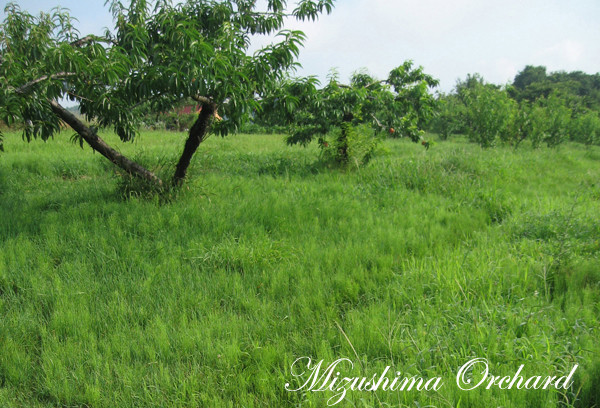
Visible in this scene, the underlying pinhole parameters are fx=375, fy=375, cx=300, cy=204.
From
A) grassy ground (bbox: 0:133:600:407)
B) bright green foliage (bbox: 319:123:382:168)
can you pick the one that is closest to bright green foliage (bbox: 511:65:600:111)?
bright green foliage (bbox: 319:123:382:168)

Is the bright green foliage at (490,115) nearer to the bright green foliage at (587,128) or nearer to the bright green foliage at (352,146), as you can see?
the bright green foliage at (587,128)

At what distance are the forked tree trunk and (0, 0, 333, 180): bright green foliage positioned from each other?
0.27 m

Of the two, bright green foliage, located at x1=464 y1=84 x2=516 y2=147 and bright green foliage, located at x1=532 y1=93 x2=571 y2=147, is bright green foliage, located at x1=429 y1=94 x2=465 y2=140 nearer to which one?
bright green foliage, located at x1=532 y1=93 x2=571 y2=147

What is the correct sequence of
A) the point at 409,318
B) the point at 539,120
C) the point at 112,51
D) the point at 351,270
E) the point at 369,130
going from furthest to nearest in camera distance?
1. the point at 539,120
2. the point at 369,130
3. the point at 112,51
4. the point at 351,270
5. the point at 409,318

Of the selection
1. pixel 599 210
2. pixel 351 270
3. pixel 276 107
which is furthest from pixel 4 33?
pixel 599 210

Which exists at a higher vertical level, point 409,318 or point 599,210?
point 599,210

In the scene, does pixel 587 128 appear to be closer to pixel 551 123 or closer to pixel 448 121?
pixel 551 123

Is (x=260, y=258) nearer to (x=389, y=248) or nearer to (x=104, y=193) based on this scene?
(x=389, y=248)

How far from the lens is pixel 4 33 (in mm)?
4332

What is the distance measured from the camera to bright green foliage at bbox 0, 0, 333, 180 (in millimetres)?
3885

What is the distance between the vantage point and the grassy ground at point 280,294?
201 centimetres

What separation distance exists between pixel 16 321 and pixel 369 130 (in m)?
6.44

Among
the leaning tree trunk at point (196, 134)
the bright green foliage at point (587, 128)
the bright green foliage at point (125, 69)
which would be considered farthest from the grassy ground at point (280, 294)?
the bright green foliage at point (587, 128)

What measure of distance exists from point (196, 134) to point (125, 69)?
135cm
